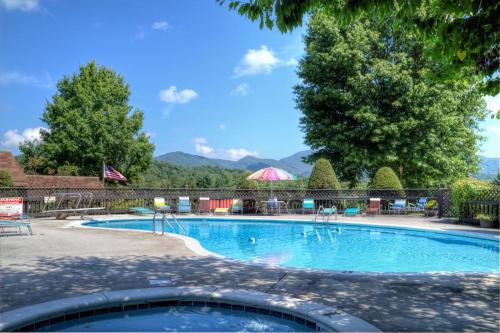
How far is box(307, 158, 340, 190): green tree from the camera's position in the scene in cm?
1944

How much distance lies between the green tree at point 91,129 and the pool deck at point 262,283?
2517cm

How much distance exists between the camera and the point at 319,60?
2405 centimetres

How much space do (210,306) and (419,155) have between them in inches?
833

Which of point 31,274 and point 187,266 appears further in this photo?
point 187,266

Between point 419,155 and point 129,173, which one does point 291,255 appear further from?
point 129,173

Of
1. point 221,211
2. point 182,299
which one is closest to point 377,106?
point 221,211

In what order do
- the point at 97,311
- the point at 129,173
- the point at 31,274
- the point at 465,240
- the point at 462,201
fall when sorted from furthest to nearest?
the point at 129,173 → the point at 462,201 → the point at 465,240 → the point at 31,274 → the point at 97,311

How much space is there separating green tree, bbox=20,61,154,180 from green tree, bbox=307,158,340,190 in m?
19.2

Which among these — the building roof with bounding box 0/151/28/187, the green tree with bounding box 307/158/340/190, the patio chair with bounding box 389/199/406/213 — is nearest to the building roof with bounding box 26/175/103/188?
the building roof with bounding box 0/151/28/187

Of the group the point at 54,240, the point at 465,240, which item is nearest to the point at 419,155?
the point at 465,240

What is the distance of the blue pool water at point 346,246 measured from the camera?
9.41 meters

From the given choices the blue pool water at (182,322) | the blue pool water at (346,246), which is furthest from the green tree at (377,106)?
the blue pool water at (182,322)

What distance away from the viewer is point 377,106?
23.3 m

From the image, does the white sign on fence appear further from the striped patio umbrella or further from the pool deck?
the striped patio umbrella
